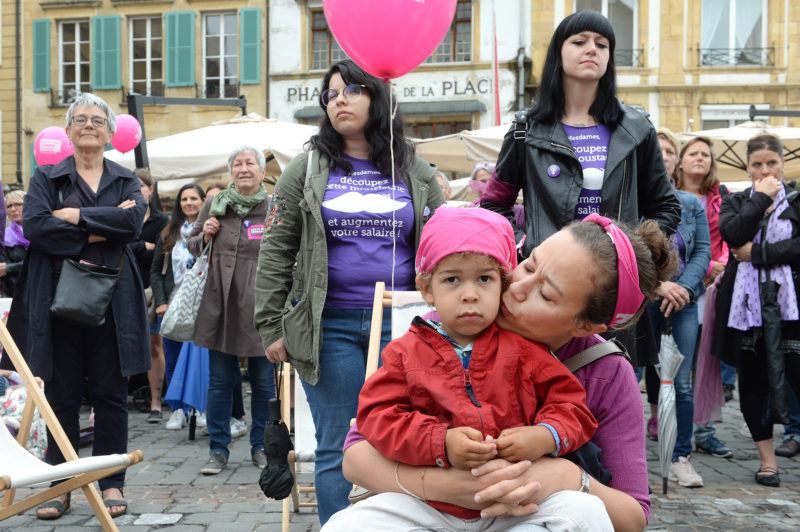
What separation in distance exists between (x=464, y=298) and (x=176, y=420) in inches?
242

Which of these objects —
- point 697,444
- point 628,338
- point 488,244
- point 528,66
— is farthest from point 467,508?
point 528,66

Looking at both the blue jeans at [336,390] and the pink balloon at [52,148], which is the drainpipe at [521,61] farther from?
the blue jeans at [336,390]

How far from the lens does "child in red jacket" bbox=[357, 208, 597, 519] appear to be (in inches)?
71.7

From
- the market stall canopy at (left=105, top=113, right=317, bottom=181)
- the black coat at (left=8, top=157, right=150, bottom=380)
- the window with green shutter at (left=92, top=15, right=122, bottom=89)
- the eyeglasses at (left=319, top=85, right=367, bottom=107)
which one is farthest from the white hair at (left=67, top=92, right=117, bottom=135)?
the window with green shutter at (left=92, top=15, right=122, bottom=89)

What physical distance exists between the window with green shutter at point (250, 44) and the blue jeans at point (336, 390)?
71.5ft

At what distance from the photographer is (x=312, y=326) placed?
341cm

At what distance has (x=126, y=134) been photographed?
386 inches

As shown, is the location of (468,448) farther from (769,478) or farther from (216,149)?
(216,149)

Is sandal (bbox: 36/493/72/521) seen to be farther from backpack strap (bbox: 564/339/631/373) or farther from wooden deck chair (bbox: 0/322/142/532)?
backpack strap (bbox: 564/339/631/373)

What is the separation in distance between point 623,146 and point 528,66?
67.5ft

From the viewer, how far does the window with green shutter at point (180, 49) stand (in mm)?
24609

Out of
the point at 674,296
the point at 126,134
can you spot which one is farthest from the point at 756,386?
the point at 126,134

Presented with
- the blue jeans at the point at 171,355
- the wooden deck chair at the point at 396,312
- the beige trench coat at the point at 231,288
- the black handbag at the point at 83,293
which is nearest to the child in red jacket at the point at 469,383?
the wooden deck chair at the point at 396,312

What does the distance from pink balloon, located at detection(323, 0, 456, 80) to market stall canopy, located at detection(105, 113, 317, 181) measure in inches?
249
